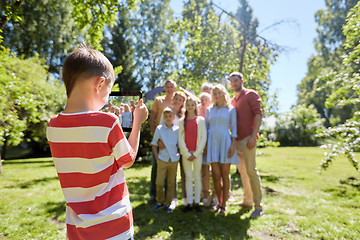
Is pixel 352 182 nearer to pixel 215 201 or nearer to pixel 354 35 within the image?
pixel 215 201

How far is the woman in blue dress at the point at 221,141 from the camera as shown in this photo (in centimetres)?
439

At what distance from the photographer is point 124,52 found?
Result: 24.8m

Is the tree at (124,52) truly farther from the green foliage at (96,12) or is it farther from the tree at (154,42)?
the green foliage at (96,12)

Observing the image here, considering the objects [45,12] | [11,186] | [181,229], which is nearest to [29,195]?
[11,186]

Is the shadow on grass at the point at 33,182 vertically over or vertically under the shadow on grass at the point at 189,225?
under

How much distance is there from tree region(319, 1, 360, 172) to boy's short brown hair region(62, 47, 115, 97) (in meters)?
3.76

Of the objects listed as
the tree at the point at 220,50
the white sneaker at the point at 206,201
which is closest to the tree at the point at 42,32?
the tree at the point at 220,50

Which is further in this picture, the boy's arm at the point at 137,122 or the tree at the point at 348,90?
the tree at the point at 348,90

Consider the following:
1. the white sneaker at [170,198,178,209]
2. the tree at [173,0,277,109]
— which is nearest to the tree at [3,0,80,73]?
the tree at [173,0,277,109]

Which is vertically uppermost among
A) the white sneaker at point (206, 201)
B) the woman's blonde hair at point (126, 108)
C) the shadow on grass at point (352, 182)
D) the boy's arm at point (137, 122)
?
the woman's blonde hair at point (126, 108)

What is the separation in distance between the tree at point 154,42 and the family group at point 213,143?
Answer: 22.6 meters

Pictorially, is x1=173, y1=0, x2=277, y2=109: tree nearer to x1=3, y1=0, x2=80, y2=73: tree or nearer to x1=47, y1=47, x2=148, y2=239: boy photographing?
x1=47, y1=47, x2=148, y2=239: boy photographing

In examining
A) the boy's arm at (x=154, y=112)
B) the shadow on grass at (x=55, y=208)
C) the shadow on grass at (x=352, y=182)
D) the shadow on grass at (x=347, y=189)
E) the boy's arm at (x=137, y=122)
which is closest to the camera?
the boy's arm at (x=137, y=122)

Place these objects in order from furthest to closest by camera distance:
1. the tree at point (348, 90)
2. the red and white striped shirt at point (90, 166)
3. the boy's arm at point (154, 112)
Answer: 1. the boy's arm at point (154, 112)
2. the tree at point (348, 90)
3. the red and white striped shirt at point (90, 166)
